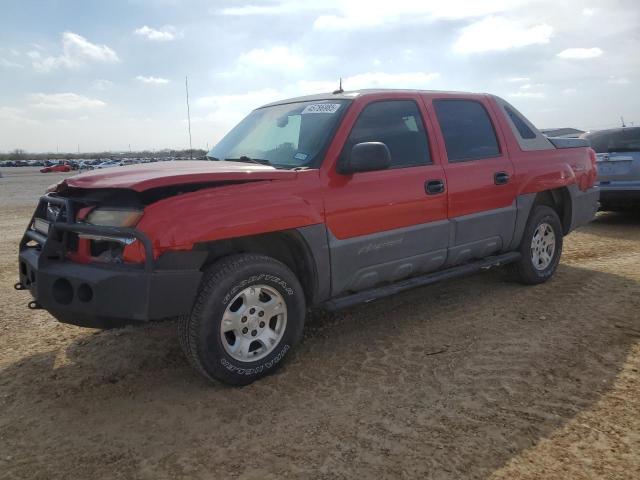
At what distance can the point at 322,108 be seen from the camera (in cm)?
405

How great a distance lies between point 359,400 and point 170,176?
5.68 feet

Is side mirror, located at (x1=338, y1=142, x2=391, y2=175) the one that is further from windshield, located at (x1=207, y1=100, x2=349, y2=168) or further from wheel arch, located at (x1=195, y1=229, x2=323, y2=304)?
wheel arch, located at (x1=195, y1=229, x2=323, y2=304)

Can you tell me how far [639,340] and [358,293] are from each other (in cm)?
213

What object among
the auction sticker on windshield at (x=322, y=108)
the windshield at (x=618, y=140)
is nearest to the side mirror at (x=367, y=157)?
the auction sticker on windshield at (x=322, y=108)

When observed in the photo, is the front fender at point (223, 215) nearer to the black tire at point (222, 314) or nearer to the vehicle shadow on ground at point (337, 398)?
the black tire at point (222, 314)

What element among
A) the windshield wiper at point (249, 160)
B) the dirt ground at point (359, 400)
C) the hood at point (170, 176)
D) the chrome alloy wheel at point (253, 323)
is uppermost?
the windshield wiper at point (249, 160)

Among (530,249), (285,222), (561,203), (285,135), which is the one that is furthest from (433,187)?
(561,203)

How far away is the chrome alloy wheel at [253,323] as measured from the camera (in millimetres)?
3232

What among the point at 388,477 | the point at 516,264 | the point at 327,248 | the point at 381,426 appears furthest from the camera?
the point at 516,264

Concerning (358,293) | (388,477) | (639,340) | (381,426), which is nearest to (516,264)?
(639,340)

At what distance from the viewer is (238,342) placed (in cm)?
327

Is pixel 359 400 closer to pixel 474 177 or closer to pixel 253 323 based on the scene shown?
pixel 253 323

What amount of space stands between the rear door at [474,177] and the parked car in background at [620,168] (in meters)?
4.70

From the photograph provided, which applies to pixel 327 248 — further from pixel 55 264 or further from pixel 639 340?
pixel 639 340
